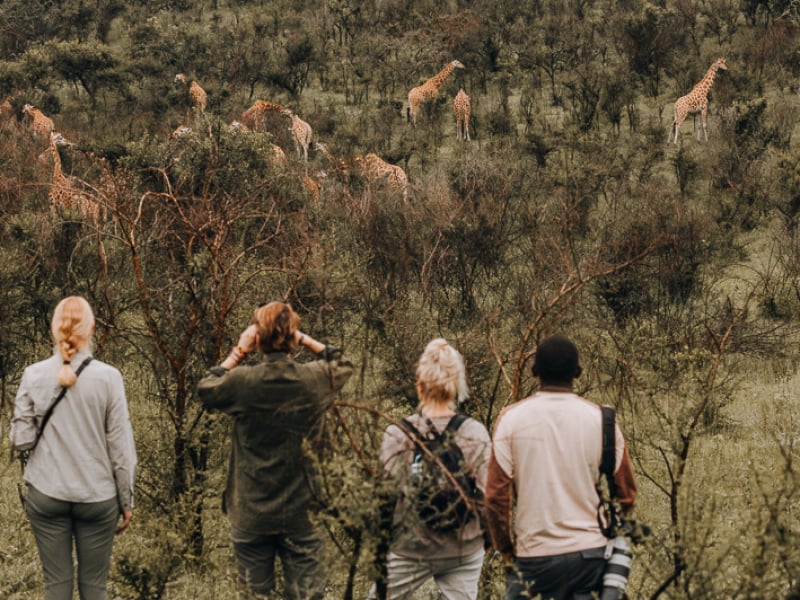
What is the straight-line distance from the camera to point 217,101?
21.8m

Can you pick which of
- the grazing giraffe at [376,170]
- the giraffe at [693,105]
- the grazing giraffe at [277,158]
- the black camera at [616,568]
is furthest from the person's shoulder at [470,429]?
the giraffe at [693,105]

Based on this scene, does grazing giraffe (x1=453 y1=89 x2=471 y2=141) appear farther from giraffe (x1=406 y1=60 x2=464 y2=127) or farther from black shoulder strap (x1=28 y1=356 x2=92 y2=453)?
black shoulder strap (x1=28 y1=356 x2=92 y2=453)

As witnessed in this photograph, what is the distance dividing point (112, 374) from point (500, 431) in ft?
5.24

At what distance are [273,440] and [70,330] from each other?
902 millimetres

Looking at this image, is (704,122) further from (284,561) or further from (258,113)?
(284,561)

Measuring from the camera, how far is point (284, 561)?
3.87 metres

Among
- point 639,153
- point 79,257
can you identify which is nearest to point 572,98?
point 639,153

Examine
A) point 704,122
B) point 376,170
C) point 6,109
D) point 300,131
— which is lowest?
point 376,170

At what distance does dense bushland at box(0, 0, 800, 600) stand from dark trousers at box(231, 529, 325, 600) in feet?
0.39

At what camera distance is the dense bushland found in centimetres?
519

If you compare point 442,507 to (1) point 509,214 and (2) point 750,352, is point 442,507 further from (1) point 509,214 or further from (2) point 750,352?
(1) point 509,214

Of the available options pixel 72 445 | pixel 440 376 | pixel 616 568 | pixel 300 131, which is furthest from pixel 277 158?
pixel 616 568

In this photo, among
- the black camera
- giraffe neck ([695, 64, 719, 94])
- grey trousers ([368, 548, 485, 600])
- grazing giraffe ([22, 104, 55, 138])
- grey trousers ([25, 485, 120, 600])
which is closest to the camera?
the black camera

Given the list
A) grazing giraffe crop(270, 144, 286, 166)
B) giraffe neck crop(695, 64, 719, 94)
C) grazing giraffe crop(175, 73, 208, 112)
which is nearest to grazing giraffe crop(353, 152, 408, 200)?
grazing giraffe crop(270, 144, 286, 166)
